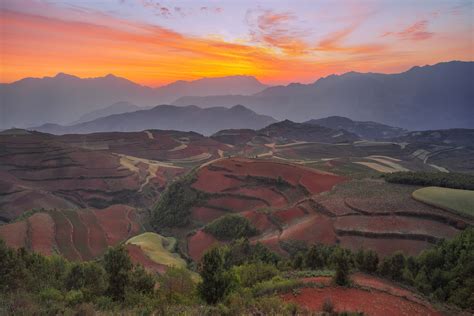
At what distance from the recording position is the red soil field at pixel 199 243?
158 ft

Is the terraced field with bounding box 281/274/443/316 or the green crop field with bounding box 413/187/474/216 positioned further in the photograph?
the green crop field with bounding box 413/187/474/216

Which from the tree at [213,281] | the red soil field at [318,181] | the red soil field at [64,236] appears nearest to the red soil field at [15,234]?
the red soil field at [64,236]

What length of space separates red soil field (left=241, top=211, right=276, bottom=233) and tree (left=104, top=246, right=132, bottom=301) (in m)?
28.3

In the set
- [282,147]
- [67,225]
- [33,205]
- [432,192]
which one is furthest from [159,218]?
[282,147]

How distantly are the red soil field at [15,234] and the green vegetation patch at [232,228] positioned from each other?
25.1 m

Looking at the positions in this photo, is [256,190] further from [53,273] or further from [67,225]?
[53,273]

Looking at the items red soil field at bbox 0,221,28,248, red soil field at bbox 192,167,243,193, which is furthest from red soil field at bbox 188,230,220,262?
red soil field at bbox 0,221,28,248

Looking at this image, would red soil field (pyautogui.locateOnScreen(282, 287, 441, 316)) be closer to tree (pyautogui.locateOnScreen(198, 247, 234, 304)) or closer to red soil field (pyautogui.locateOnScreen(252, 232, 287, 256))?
tree (pyautogui.locateOnScreen(198, 247, 234, 304))

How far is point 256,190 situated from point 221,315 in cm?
5060

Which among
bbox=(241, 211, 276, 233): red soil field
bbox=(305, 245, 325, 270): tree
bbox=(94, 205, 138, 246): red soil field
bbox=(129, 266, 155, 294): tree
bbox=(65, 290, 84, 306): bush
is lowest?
bbox=(94, 205, 138, 246): red soil field

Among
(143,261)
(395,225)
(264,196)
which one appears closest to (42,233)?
(143,261)

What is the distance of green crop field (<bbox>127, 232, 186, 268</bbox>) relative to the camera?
41.8 m

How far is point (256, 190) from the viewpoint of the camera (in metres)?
64.1

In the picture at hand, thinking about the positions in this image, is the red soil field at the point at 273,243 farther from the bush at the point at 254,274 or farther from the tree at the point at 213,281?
the tree at the point at 213,281
